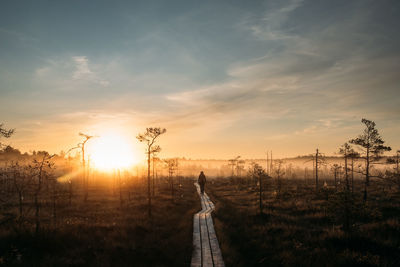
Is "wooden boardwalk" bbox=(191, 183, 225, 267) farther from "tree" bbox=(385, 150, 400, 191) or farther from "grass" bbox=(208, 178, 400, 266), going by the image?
"tree" bbox=(385, 150, 400, 191)

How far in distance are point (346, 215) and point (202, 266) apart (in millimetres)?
8427

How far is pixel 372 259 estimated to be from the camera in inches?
362

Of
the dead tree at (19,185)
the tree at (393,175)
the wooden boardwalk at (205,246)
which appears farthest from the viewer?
the dead tree at (19,185)

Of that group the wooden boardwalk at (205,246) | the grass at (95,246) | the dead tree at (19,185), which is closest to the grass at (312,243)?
the wooden boardwalk at (205,246)

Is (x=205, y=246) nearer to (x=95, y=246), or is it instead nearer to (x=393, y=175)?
(x=95, y=246)

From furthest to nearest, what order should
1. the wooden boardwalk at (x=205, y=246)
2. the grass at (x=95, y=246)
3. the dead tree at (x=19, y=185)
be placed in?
the dead tree at (x=19, y=185) → the wooden boardwalk at (x=205, y=246) → the grass at (x=95, y=246)

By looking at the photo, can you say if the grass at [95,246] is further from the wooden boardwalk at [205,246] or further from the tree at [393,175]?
the tree at [393,175]

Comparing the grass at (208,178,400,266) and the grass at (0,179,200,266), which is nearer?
the grass at (0,179,200,266)

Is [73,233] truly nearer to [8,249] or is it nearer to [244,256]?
[8,249]

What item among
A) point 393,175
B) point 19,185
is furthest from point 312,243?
point 19,185

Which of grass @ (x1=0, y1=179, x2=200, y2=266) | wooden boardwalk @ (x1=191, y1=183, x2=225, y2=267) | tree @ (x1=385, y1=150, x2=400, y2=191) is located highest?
tree @ (x1=385, y1=150, x2=400, y2=191)

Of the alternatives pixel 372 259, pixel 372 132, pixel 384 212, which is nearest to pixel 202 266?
pixel 372 259

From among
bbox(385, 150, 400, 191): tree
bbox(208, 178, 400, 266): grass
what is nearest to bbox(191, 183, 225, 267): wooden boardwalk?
bbox(208, 178, 400, 266): grass

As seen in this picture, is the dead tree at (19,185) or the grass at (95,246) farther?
the dead tree at (19,185)
